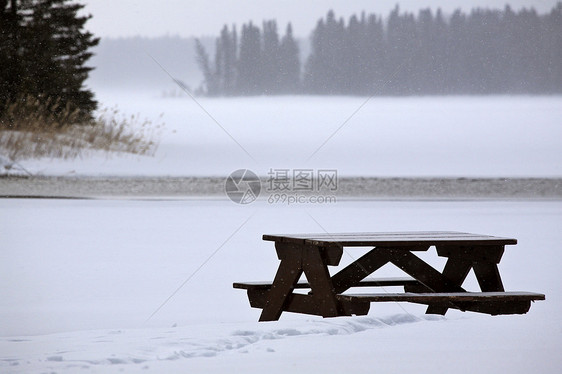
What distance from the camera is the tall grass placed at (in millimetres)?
18469

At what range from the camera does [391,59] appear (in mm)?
24391

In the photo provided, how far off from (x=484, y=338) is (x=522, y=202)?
9.40m

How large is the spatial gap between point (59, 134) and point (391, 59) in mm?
9839

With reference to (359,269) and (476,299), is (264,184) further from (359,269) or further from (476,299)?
(476,299)

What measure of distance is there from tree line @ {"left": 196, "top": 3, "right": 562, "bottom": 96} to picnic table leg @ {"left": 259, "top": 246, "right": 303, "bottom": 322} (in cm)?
1881

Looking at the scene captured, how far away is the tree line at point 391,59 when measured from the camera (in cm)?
2394

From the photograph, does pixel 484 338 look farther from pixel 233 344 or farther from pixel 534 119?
pixel 534 119

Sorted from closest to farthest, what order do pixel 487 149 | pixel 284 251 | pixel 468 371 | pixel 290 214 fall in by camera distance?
pixel 468 371 → pixel 284 251 → pixel 290 214 → pixel 487 149

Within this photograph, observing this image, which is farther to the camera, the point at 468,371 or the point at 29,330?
the point at 29,330

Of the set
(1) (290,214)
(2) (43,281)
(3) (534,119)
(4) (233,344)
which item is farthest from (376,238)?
(3) (534,119)

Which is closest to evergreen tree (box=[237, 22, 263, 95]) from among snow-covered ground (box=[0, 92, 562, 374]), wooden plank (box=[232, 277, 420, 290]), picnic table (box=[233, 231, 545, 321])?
snow-covered ground (box=[0, 92, 562, 374])

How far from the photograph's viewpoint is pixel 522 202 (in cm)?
1330

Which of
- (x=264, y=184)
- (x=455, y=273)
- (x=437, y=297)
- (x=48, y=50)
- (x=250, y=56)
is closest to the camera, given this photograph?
(x=437, y=297)

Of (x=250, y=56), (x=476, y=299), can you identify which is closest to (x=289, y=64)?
(x=250, y=56)
